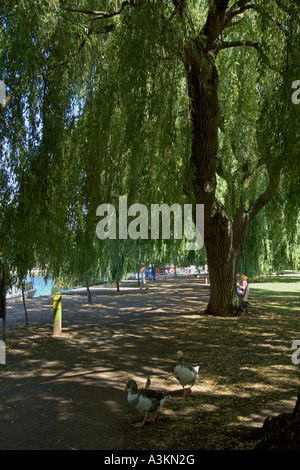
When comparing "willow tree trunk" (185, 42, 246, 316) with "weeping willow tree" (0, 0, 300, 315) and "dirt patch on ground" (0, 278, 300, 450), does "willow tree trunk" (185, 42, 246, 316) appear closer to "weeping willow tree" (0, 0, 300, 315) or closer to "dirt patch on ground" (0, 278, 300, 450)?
"weeping willow tree" (0, 0, 300, 315)

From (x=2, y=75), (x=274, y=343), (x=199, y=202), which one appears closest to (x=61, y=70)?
(x=2, y=75)

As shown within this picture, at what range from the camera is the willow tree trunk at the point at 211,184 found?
639cm

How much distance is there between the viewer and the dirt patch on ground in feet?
11.9

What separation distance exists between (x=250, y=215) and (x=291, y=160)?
6.30 m

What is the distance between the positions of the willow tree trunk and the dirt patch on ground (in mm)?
787

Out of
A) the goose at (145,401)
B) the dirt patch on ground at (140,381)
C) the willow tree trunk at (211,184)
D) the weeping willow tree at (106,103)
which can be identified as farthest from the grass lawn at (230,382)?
the weeping willow tree at (106,103)

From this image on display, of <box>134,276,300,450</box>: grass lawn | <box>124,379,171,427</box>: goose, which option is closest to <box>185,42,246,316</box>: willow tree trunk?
<box>134,276,300,450</box>: grass lawn

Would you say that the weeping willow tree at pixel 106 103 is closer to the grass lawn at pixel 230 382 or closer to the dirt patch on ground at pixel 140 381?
the dirt patch on ground at pixel 140 381

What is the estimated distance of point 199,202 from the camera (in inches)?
341

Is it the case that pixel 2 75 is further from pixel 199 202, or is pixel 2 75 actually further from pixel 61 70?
pixel 199 202

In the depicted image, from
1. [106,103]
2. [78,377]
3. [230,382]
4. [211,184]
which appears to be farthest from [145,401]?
[211,184]

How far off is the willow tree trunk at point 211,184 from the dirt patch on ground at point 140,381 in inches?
31.0

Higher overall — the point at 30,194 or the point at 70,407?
the point at 30,194

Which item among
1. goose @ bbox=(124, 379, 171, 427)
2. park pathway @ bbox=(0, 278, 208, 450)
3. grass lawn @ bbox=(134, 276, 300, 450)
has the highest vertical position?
goose @ bbox=(124, 379, 171, 427)
